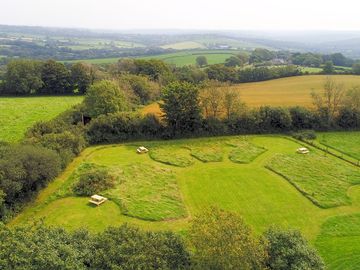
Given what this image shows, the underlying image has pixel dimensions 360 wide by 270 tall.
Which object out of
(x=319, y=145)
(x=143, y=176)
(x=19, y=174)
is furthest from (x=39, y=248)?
(x=319, y=145)

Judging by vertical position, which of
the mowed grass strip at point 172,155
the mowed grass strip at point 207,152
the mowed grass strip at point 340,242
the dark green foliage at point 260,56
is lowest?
the mowed grass strip at point 340,242

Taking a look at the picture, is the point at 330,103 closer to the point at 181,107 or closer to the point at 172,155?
the point at 181,107

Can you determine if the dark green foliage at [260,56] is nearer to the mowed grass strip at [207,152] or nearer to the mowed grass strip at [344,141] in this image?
the mowed grass strip at [344,141]

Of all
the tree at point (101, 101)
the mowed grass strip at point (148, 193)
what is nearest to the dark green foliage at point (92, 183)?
the mowed grass strip at point (148, 193)

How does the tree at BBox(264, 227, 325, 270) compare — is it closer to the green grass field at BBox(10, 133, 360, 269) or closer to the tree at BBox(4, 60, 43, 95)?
the green grass field at BBox(10, 133, 360, 269)

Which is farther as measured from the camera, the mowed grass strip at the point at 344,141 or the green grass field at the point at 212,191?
the mowed grass strip at the point at 344,141

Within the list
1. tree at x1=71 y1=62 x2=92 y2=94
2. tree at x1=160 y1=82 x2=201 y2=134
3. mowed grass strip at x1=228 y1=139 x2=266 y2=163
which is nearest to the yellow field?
tree at x1=160 y1=82 x2=201 y2=134

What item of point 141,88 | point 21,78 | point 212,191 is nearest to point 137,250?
point 212,191
